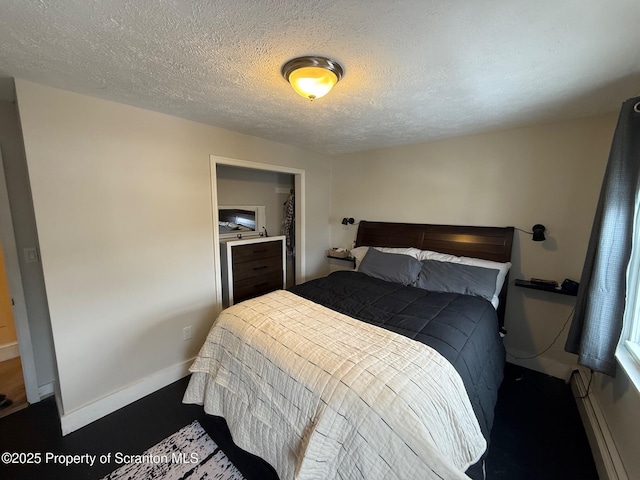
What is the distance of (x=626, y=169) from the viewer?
4.78 ft

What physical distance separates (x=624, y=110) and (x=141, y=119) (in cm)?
313

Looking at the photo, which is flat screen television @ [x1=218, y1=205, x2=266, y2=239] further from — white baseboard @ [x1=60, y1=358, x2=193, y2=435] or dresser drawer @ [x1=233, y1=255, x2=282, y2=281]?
white baseboard @ [x1=60, y1=358, x2=193, y2=435]

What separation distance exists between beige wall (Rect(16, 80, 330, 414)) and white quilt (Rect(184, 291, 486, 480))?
0.77 meters

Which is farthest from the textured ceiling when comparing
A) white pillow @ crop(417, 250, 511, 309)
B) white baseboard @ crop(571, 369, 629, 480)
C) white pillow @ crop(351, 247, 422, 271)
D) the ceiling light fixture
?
white baseboard @ crop(571, 369, 629, 480)

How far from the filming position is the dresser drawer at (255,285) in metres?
2.82

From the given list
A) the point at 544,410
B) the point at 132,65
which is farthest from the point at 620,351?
the point at 132,65

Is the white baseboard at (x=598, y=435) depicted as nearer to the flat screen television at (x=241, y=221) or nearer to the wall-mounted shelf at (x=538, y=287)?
the wall-mounted shelf at (x=538, y=287)

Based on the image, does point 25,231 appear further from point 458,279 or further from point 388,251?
point 458,279

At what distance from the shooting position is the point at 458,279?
7.46ft

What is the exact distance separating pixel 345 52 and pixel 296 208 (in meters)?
2.28

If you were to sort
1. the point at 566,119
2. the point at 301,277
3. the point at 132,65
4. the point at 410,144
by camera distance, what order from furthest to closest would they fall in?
the point at 301,277
the point at 410,144
the point at 566,119
the point at 132,65

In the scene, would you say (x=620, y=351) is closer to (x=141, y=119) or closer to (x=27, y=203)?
(x=141, y=119)

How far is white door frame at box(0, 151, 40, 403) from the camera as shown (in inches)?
71.6

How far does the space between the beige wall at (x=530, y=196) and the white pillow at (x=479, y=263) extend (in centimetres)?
26
